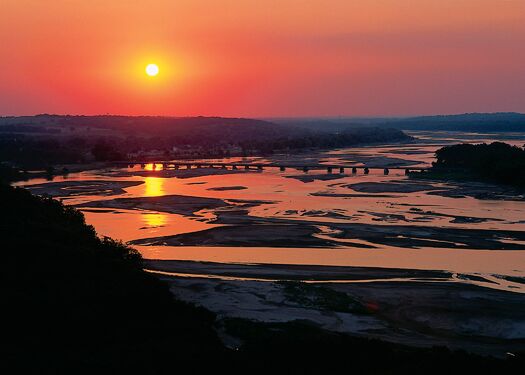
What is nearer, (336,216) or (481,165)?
(336,216)

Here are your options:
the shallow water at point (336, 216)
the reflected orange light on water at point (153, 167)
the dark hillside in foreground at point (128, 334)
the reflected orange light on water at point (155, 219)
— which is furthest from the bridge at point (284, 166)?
the dark hillside in foreground at point (128, 334)

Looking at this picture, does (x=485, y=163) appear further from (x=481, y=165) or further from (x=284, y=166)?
(x=284, y=166)

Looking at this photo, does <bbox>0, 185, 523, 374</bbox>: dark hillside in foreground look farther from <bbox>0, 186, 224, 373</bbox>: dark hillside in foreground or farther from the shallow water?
the shallow water

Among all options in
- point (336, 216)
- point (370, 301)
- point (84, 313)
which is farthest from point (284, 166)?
point (84, 313)

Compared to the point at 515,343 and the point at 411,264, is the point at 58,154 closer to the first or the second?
the point at 411,264

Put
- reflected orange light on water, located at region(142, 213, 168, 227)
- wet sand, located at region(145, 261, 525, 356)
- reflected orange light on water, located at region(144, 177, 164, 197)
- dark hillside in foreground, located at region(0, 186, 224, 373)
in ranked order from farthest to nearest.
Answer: reflected orange light on water, located at region(144, 177, 164, 197)
reflected orange light on water, located at region(142, 213, 168, 227)
wet sand, located at region(145, 261, 525, 356)
dark hillside in foreground, located at region(0, 186, 224, 373)

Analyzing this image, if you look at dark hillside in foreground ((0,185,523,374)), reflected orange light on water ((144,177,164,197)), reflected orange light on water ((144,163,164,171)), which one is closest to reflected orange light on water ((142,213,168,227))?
reflected orange light on water ((144,177,164,197))
